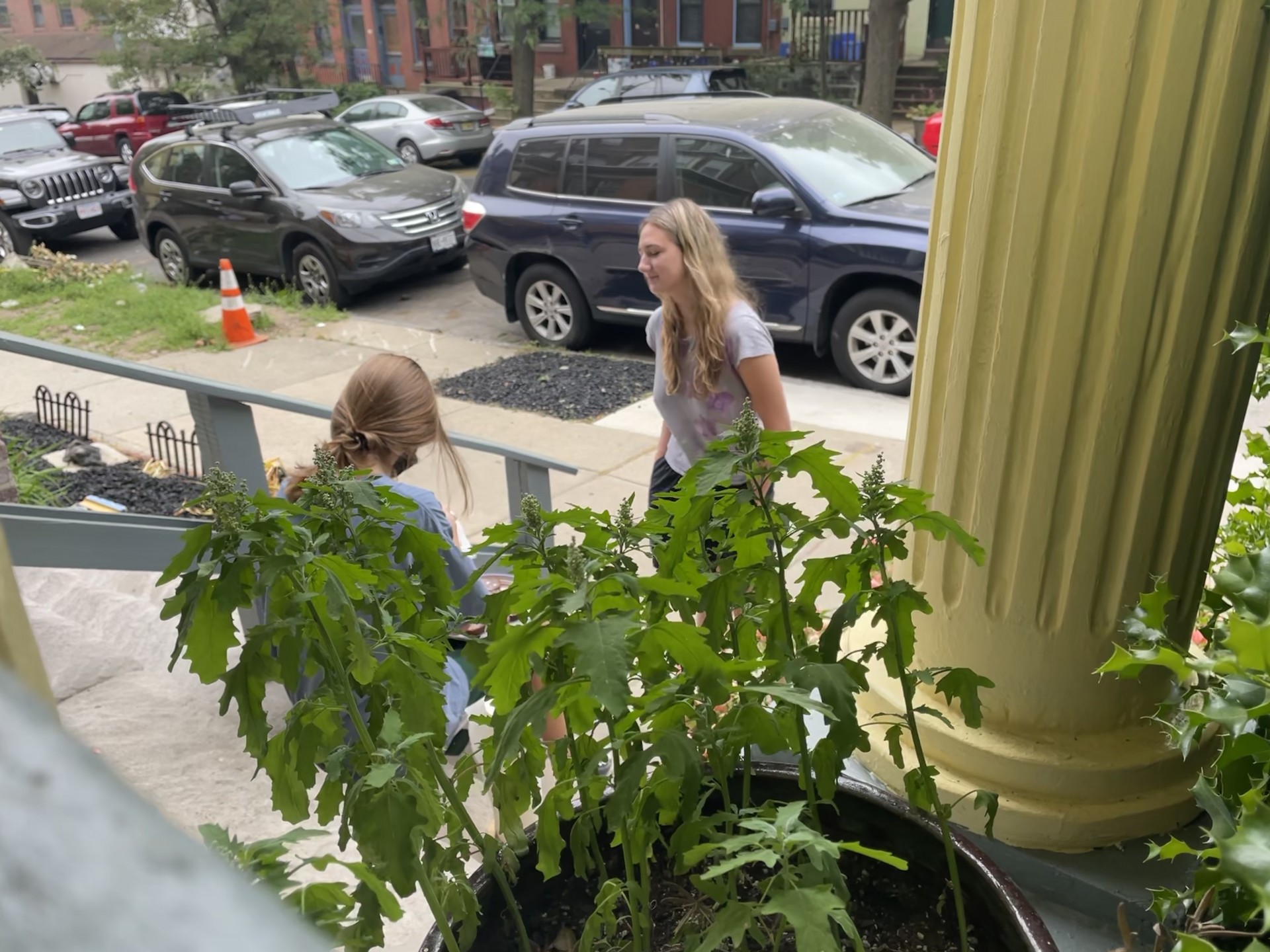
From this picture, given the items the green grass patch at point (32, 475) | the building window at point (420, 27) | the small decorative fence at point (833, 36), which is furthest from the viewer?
the building window at point (420, 27)

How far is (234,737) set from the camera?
12.1 ft

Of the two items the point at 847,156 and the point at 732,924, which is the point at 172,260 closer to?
the point at 847,156

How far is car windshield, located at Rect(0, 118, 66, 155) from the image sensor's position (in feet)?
52.9

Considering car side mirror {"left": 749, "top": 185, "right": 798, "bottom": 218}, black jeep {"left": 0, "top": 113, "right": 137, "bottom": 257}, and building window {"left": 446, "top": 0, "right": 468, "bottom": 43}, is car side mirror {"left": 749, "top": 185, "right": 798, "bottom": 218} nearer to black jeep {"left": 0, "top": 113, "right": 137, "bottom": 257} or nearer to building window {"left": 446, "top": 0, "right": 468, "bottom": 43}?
black jeep {"left": 0, "top": 113, "right": 137, "bottom": 257}

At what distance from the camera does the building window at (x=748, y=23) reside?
27891 millimetres

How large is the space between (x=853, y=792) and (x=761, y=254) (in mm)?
6600

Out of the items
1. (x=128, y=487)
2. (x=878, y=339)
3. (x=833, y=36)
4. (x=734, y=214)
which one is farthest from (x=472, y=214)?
(x=833, y=36)

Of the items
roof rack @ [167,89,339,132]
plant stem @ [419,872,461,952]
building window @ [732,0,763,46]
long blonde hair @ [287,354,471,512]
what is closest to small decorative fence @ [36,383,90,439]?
long blonde hair @ [287,354,471,512]

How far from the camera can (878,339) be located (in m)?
7.77

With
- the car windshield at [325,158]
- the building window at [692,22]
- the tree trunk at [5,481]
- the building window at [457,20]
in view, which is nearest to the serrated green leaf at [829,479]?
the tree trunk at [5,481]

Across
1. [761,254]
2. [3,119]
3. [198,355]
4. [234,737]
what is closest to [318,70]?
[3,119]

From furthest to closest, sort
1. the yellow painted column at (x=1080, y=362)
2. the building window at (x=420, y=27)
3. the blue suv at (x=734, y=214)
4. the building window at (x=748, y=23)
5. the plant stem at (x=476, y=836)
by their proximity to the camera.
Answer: the building window at (x=420, y=27), the building window at (x=748, y=23), the blue suv at (x=734, y=214), the yellow painted column at (x=1080, y=362), the plant stem at (x=476, y=836)

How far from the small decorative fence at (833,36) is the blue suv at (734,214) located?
16928 mm

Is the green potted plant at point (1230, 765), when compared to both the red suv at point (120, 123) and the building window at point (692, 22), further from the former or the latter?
the building window at point (692, 22)
